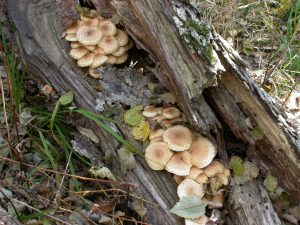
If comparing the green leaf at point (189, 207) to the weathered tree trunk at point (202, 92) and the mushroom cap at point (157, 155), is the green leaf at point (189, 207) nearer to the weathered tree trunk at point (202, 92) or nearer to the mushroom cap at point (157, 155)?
the weathered tree trunk at point (202, 92)

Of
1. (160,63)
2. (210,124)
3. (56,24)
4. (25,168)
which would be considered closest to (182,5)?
(160,63)

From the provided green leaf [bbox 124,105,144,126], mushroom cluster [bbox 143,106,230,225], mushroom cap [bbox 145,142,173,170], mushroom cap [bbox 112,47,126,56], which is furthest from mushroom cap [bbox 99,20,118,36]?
mushroom cap [bbox 145,142,173,170]

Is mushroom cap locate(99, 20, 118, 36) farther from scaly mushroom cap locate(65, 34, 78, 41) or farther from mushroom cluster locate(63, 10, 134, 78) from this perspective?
scaly mushroom cap locate(65, 34, 78, 41)

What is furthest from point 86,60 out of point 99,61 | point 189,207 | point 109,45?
point 189,207

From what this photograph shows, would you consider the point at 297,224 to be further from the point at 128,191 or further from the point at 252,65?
the point at 252,65

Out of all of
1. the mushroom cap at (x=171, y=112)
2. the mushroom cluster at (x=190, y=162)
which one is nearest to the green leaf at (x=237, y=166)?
the mushroom cluster at (x=190, y=162)

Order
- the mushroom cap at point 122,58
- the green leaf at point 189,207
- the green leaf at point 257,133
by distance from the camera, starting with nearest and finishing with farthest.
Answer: the green leaf at point 189,207, the green leaf at point 257,133, the mushroom cap at point 122,58
